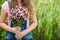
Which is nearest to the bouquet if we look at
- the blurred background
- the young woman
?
the young woman

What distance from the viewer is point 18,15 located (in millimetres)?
1480

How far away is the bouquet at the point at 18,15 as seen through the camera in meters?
1.48

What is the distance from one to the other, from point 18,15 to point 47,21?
1.61ft

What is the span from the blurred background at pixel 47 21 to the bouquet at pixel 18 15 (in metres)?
0.34

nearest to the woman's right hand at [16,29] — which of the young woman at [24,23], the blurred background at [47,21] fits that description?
the young woman at [24,23]

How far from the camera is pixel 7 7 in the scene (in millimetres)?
1507

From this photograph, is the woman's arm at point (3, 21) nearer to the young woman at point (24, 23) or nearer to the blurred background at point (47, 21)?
the young woman at point (24, 23)

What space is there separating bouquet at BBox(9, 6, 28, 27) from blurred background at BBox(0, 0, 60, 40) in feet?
1.13

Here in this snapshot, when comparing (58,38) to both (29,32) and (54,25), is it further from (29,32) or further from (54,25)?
(29,32)

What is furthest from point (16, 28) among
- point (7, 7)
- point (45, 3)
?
point (45, 3)

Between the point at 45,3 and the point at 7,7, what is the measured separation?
1.54 feet

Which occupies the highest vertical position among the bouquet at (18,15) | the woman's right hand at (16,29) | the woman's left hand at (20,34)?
the bouquet at (18,15)

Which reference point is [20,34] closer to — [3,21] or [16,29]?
[16,29]

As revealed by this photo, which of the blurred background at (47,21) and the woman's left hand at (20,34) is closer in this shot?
the woman's left hand at (20,34)
